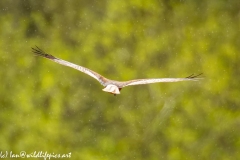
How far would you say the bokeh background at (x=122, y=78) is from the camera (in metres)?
3.62

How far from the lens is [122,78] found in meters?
3.65

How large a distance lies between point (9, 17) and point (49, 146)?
4.99 feet

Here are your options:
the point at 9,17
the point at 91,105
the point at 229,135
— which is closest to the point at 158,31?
the point at 91,105

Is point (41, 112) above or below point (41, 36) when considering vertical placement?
below

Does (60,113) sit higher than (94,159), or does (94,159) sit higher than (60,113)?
(60,113)

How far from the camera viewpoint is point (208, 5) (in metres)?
3.74

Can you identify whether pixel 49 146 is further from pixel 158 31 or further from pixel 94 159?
pixel 158 31

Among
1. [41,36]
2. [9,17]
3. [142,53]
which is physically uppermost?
[9,17]

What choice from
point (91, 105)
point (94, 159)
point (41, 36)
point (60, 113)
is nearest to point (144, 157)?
point (94, 159)

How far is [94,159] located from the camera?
360 centimetres

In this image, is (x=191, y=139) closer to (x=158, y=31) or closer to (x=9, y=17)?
(x=158, y=31)

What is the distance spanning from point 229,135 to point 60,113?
1.87 meters

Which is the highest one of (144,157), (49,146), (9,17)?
(9,17)

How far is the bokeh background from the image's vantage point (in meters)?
3.62
